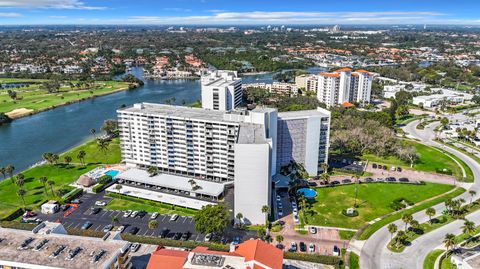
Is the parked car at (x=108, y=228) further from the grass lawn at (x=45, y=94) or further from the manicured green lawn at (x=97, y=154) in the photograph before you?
the grass lawn at (x=45, y=94)

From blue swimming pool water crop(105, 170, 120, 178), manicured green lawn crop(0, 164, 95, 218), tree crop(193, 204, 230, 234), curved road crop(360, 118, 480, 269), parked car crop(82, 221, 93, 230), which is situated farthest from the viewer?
blue swimming pool water crop(105, 170, 120, 178)

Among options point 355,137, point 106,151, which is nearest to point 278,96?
point 355,137

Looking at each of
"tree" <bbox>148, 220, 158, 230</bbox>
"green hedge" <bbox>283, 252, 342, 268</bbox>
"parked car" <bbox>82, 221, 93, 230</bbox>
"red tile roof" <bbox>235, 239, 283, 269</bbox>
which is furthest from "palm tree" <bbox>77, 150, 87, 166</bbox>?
"green hedge" <bbox>283, 252, 342, 268</bbox>

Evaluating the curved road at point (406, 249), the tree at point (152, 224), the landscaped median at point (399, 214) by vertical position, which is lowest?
the curved road at point (406, 249)

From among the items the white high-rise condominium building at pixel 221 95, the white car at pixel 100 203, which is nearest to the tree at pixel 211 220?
the white car at pixel 100 203

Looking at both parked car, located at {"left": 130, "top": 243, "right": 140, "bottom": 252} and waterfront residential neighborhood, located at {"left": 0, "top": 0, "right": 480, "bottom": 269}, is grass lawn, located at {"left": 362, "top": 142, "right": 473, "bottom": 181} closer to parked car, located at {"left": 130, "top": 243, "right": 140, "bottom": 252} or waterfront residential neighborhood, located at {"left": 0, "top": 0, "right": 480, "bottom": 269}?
waterfront residential neighborhood, located at {"left": 0, "top": 0, "right": 480, "bottom": 269}

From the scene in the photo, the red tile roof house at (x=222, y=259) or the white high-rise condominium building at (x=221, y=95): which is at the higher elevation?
the white high-rise condominium building at (x=221, y=95)
